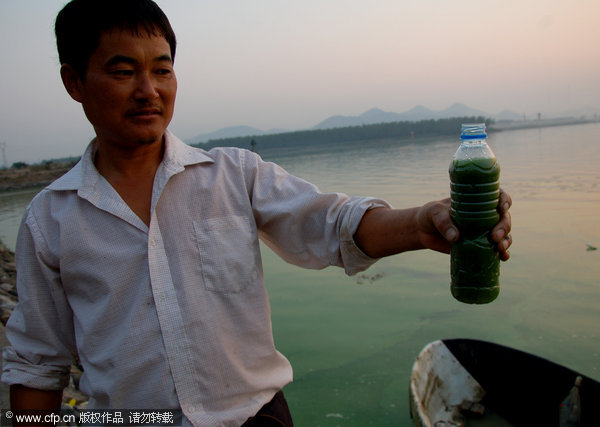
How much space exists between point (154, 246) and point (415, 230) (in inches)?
32.1

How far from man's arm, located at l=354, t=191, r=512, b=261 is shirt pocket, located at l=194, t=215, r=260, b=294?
0.37 m

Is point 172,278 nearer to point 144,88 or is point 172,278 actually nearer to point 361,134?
point 144,88

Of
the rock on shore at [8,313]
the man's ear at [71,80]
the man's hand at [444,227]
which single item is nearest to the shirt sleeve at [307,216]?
the man's hand at [444,227]

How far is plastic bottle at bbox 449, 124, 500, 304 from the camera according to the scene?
1288 millimetres

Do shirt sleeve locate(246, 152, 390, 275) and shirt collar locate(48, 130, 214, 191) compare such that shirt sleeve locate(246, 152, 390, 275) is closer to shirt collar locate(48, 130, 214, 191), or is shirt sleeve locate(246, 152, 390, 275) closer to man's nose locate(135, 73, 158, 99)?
shirt collar locate(48, 130, 214, 191)

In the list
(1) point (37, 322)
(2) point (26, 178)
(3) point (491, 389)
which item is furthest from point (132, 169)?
(2) point (26, 178)

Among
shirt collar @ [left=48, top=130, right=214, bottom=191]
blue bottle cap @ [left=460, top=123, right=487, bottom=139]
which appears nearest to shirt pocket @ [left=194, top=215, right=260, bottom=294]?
shirt collar @ [left=48, top=130, right=214, bottom=191]

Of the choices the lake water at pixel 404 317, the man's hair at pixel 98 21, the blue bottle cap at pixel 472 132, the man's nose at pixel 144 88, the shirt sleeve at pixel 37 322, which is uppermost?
the man's hair at pixel 98 21

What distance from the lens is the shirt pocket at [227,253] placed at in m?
1.44

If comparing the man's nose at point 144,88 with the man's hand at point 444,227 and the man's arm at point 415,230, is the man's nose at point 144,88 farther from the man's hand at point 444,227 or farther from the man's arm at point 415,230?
the man's hand at point 444,227

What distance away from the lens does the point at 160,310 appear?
53.9 inches

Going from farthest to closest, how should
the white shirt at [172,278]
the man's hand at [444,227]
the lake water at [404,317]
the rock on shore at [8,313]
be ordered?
the lake water at [404,317]
the rock on shore at [8,313]
the white shirt at [172,278]
the man's hand at [444,227]

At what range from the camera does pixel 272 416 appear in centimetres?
149

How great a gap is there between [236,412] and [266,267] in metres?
7.25
